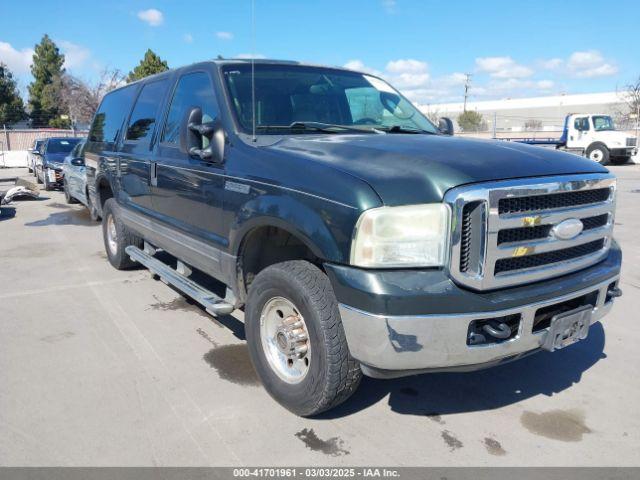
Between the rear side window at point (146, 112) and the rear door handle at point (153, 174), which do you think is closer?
the rear door handle at point (153, 174)

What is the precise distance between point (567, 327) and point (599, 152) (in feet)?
79.9

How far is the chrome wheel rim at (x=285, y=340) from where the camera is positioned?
297cm

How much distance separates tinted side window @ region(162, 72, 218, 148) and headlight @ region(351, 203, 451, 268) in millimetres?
1728

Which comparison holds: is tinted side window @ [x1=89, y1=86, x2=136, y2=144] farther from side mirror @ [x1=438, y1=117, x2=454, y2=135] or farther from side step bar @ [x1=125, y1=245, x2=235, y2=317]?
side mirror @ [x1=438, y1=117, x2=454, y2=135]

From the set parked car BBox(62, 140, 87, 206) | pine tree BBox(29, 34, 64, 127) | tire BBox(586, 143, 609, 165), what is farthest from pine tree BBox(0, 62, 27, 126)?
tire BBox(586, 143, 609, 165)

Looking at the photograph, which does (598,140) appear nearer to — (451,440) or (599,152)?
(599,152)

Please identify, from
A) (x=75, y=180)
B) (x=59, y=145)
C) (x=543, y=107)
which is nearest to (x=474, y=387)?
(x=75, y=180)

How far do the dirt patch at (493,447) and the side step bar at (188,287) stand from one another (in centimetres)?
178

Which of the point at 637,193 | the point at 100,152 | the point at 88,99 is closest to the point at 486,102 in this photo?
the point at 88,99

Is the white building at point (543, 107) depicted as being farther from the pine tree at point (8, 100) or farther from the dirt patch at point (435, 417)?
the dirt patch at point (435, 417)

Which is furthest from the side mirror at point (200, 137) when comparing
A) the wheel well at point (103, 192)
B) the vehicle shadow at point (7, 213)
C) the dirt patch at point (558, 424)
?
the vehicle shadow at point (7, 213)

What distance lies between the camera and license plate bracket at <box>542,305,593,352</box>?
2.67 metres

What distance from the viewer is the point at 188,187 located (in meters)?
3.95

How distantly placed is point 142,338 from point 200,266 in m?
0.81
